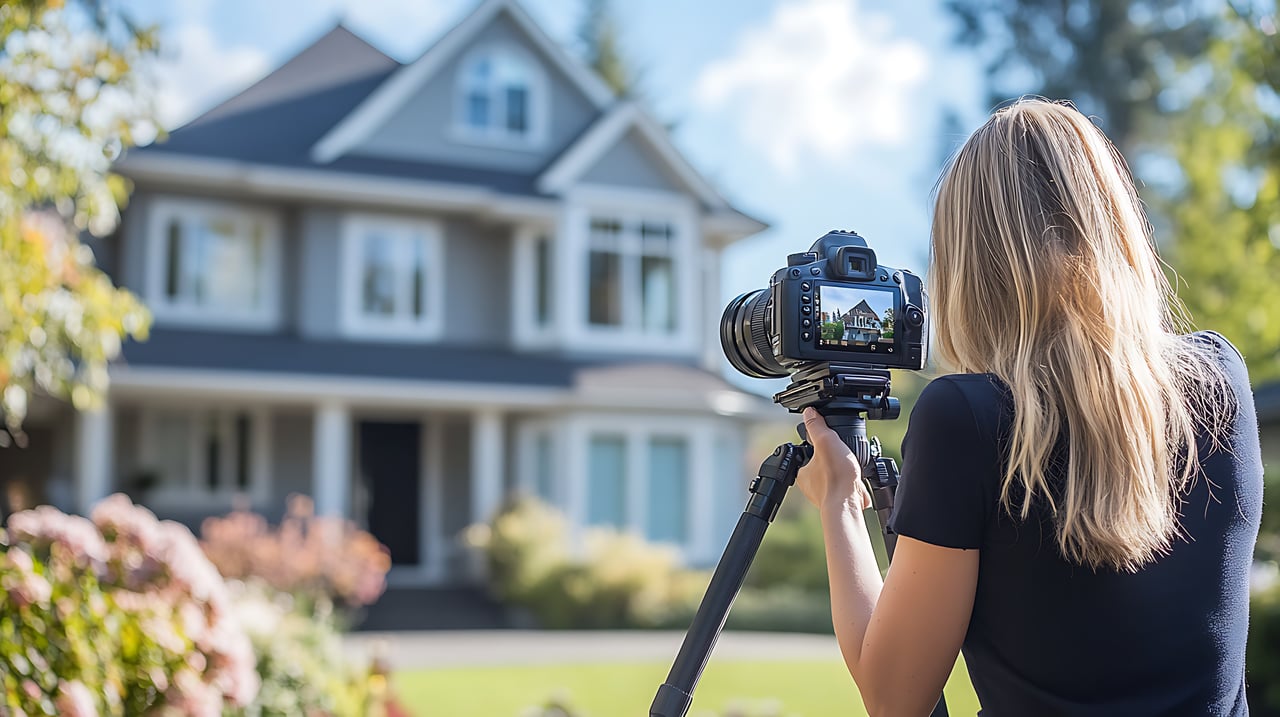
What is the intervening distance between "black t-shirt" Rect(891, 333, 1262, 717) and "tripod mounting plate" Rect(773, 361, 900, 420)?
40cm

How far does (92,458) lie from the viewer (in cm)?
1501

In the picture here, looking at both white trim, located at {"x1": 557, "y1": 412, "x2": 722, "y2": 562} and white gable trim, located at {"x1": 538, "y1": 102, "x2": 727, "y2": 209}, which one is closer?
white trim, located at {"x1": 557, "y1": 412, "x2": 722, "y2": 562}

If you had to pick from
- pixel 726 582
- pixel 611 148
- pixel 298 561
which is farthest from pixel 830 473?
pixel 611 148

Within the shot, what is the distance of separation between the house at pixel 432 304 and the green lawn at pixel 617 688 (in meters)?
6.19

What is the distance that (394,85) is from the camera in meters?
17.5

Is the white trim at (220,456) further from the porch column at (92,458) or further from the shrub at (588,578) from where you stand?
the shrub at (588,578)

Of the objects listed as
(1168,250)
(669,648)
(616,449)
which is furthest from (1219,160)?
(669,648)

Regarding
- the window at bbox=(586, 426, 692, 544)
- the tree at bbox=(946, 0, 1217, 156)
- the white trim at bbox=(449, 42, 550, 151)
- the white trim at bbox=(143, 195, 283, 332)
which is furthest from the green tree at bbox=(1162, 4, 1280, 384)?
the white trim at bbox=(143, 195, 283, 332)

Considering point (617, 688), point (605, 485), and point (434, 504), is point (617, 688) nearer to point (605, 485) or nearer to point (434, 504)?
point (605, 485)

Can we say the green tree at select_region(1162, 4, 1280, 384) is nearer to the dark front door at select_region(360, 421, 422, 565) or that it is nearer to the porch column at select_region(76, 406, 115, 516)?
the dark front door at select_region(360, 421, 422, 565)

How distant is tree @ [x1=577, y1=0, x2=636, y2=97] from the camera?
41.1 m

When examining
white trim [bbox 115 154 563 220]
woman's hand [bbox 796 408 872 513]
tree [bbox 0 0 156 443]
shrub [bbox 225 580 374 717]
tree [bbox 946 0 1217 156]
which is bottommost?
shrub [bbox 225 580 374 717]

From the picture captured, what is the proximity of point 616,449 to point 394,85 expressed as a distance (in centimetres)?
631

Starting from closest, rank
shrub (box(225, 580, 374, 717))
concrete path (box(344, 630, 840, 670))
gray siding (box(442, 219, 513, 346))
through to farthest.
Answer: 1. shrub (box(225, 580, 374, 717))
2. concrete path (box(344, 630, 840, 670))
3. gray siding (box(442, 219, 513, 346))
